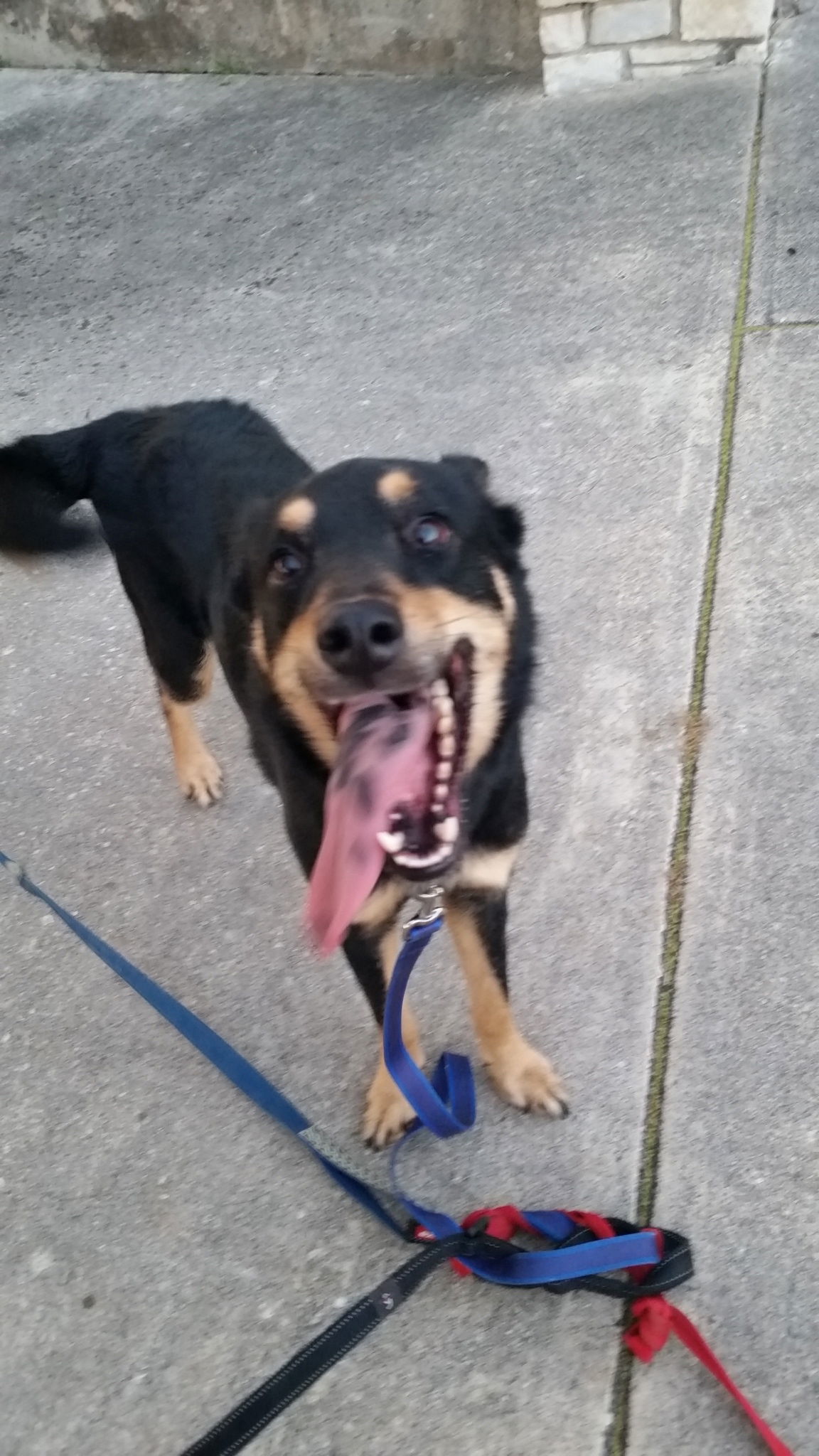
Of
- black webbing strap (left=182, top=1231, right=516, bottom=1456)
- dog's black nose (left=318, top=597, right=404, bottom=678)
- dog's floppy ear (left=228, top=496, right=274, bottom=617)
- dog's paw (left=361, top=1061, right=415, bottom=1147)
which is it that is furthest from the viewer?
dog's paw (left=361, top=1061, right=415, bottom=1147)

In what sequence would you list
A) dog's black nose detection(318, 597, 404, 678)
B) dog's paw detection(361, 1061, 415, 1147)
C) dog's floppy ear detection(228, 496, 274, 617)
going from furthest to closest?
dog's paw detection(361, 1061, 415, 1147), dog's floppy ear detection(228, 496, 274, 617), dog's black nose detection(318, 597, 404, 678)

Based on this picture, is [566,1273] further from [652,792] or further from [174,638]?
[174,638]

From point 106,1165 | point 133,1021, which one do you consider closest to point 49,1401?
point 106,1165

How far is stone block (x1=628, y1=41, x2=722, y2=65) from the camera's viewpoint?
5328 mm

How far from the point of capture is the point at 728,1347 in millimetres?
1946

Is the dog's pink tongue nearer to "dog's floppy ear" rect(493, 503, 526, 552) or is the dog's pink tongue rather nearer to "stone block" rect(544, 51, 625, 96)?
"dog's floppy ear" rect(493, 503, 526, 552)

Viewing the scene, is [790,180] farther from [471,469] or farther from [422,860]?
[422,860]

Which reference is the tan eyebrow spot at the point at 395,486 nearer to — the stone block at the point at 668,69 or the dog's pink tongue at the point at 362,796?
the dog's pink tongue at the point at 362,796

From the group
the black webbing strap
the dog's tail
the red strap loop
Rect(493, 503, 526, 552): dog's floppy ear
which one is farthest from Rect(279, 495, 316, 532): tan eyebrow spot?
the red strap loop

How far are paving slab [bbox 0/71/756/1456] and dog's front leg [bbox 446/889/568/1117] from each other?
0.06m

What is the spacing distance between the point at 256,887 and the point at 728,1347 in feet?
4.95

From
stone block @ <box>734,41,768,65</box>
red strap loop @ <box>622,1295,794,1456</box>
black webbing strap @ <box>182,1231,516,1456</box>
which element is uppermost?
stone block @ <box>734,41,768,65</box>

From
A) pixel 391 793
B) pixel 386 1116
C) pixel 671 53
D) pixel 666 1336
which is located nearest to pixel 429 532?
pixel 391 793

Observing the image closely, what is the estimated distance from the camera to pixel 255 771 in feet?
10.6
